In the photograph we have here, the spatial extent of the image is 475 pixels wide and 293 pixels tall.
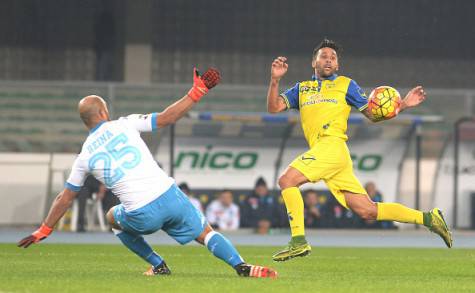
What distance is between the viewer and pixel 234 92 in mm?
25141

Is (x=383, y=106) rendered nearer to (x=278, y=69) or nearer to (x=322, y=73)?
(x=322, y=73)

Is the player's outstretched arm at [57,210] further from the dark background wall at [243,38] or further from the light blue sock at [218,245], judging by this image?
the dark background wall at [243,38]

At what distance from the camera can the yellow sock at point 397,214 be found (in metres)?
11.5

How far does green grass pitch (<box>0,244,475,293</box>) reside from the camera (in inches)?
365

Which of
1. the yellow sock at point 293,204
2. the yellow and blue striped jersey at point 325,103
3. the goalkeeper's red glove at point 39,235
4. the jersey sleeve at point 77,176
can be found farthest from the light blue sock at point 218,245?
the yellow and blue striped jersey at point 325,103

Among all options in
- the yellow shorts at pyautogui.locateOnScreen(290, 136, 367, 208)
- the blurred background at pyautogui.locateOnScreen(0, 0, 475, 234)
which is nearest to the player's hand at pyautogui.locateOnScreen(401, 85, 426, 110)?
the yellow shorts at pyautogui.locateOnScreen(290, 136, 367, 208)

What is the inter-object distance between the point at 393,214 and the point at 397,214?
0.15ft

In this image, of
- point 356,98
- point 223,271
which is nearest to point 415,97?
point 356,98

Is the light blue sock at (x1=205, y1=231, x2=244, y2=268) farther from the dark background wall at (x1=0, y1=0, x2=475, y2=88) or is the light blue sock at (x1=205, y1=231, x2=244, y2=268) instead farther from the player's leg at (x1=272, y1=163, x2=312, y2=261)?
the dark background wall at (x1=0, y1=0, x2=475, y2=88)

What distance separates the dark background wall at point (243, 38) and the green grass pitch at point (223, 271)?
9.94 meters

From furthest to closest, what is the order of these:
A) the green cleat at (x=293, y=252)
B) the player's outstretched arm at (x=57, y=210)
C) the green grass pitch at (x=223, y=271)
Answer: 1. the green cleat at (x=293, y=252)
2. the player's outstretched arm at (x=57, y=210)
3. the green grass pitch at (x=223, y=271)

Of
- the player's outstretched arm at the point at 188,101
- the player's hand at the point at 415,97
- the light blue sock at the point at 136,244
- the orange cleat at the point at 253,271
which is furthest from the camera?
the player's hand at the point at 415,97

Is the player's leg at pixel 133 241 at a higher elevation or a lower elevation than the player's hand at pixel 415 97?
lower

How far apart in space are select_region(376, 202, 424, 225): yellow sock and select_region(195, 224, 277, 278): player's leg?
1.88 m
